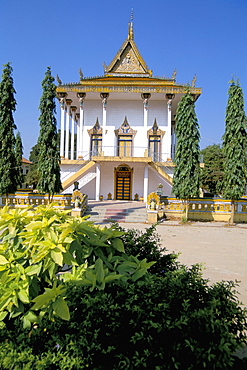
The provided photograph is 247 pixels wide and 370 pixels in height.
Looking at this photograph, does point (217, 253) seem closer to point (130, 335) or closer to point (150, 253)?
point (150, 253)

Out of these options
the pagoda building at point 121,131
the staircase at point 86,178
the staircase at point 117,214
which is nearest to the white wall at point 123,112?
the pagoda building at point 121,131

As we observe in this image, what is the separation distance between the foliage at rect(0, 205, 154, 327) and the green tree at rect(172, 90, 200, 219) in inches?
490

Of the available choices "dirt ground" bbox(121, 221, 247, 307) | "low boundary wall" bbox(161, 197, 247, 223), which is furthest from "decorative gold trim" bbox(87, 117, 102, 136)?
"dirt ground" bbox(121, 221, 247, 307)

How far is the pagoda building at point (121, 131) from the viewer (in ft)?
68.5

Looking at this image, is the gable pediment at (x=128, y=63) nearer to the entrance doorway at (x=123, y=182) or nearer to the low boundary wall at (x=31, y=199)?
the entrance doorway at (x=123, y=182)

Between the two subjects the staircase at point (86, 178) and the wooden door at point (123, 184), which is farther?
the wooden door at point (123, 184)

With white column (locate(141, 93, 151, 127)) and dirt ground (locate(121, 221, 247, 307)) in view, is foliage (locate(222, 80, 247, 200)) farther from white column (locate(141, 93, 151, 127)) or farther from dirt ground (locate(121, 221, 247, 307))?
white column (locate(141, 93, 151, 127))

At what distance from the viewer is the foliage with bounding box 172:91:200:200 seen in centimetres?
1459

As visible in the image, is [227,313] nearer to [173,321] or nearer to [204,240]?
[173,321]

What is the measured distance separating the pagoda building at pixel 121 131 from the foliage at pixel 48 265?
17711mm

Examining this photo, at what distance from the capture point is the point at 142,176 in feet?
71.3

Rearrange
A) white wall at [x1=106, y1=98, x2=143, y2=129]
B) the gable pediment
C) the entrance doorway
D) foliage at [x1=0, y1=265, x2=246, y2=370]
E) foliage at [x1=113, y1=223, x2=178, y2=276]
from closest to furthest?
foliage at [x1=0, y1=265, x2=246, y2=370] → foliage at [x1=113, y1=223, x2=178, y2=276] → the entrance doorway → white wall at [x1=106, y1=98, x2=143, y2=129] → the gable pediment

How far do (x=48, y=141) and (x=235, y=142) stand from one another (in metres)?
10.1

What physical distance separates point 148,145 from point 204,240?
13.2 m
